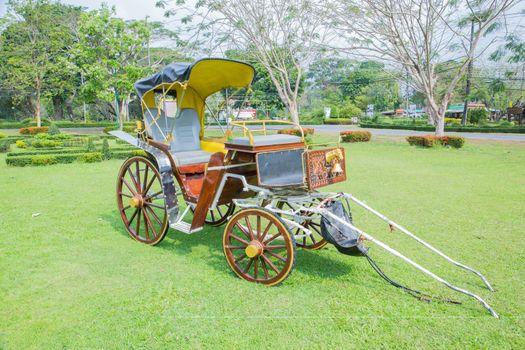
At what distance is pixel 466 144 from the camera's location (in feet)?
59.0

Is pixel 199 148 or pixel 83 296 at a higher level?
pixel 199 148

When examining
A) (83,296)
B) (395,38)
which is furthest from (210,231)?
(395,38)

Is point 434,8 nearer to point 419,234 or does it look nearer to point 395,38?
point 395,38

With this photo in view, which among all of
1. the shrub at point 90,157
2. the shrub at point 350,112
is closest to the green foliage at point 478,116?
the shrub at point 350,112

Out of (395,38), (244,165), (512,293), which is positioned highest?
(395,38)

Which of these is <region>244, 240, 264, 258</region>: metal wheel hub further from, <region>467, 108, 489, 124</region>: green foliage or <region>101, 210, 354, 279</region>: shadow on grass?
<region>467, 108, 489, 124</region>: green foliage

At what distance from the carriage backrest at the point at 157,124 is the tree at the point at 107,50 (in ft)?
60.6

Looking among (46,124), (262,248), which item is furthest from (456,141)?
(46,124)

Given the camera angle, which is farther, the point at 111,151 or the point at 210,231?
the point at 111,151

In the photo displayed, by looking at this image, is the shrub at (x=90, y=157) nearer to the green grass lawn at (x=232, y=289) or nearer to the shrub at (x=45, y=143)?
the shrub at (x=45, y=143)

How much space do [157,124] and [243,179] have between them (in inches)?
75.2

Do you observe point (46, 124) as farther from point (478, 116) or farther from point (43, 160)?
point (478, 116)

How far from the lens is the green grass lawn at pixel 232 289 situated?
3195 mm

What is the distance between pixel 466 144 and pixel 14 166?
1827 cm
